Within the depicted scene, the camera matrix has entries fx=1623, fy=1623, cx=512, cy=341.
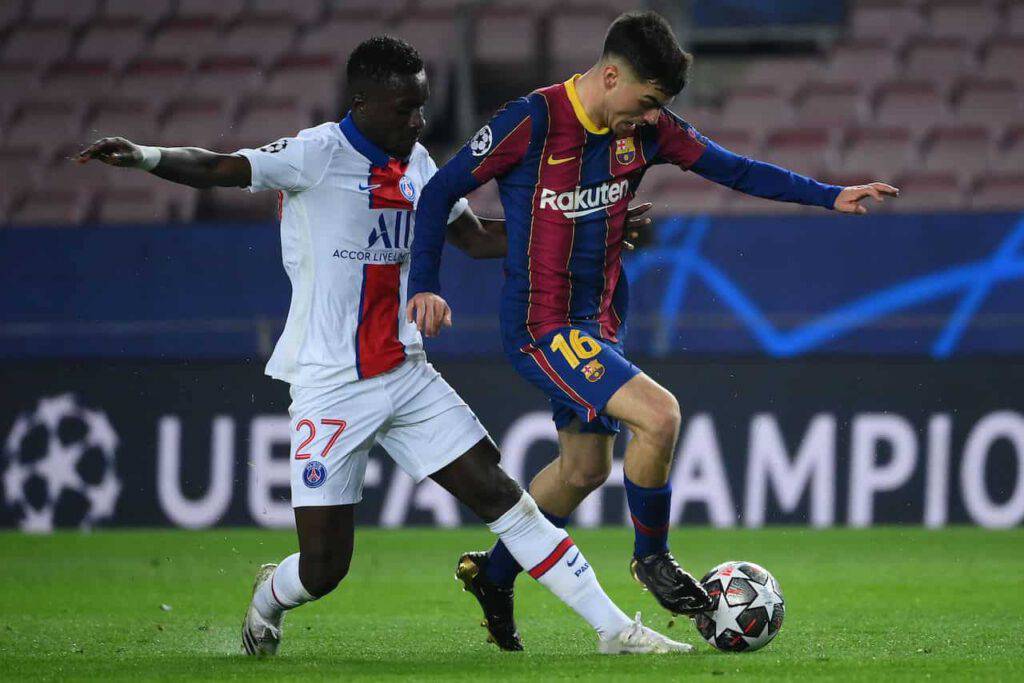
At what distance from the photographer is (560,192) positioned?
5574mm

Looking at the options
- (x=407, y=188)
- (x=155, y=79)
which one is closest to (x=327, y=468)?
(x=407, y=188)

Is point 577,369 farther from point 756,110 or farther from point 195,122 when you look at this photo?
point 195,122

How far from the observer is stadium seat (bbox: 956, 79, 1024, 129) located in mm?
13953

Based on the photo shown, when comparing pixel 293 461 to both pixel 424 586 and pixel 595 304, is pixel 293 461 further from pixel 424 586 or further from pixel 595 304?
pixel 424 586

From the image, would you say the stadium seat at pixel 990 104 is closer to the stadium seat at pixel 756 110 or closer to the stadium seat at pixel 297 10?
the stadium seat at pixel 756 110

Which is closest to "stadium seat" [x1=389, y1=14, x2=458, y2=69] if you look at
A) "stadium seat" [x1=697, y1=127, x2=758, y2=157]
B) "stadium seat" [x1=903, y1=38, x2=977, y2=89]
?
"stadium seat" [x1=697, y1=127, x2=758, y2=157]

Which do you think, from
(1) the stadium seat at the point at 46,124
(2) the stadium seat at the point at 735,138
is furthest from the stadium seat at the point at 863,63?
(1) the stadium seat at the point at 46,124

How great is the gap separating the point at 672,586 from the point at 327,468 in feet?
4.04

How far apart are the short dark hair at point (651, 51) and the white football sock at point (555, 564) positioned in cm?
148

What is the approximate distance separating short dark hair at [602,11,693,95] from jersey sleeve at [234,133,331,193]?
105 centimetres

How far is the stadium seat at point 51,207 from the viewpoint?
45.1 feet

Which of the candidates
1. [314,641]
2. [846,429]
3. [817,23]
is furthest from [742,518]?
[817,23]

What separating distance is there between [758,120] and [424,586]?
289 inches

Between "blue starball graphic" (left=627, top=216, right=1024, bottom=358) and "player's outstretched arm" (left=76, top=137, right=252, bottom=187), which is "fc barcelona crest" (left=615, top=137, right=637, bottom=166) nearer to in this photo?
"player's outstretched arm" (left=76, top=137, right=252, bottom=187)
